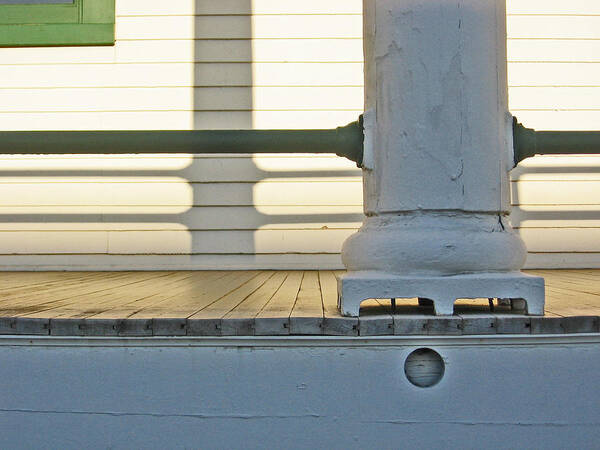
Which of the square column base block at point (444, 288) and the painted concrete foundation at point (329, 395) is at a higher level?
the square column base block at point (444, 288)

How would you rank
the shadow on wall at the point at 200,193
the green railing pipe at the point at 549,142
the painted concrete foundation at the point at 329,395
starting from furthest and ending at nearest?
1. the shadow on wall at the point at 200,193
2. the green railing pipe at the point at 549,142
3. the painted concrete foundation at the point at 329,395

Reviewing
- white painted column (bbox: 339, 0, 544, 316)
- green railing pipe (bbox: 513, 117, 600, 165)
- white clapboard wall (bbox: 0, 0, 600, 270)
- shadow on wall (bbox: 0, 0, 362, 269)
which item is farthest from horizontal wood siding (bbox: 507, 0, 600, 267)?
white painted column (bbox: 339, 0, 544, 316)

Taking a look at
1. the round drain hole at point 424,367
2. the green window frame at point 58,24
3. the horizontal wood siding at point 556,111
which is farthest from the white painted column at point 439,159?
the green window frame at point 58,24

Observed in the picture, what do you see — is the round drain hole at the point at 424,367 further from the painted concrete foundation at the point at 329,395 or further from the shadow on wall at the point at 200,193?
the shadow on wall at the point at 200,193

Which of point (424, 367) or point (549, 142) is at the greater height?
point (549, 142)

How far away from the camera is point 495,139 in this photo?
1.51 metres

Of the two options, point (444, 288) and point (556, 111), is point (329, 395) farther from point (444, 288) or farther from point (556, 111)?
point (556, 111)

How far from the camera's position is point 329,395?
1295 mm

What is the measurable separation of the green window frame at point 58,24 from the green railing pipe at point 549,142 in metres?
2.59

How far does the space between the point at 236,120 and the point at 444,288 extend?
90.4 inches

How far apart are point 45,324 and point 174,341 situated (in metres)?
0.29

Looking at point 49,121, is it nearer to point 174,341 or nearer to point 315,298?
point 315,298

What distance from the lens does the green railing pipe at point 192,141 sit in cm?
158

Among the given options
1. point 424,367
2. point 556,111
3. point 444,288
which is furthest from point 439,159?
point 556,111
